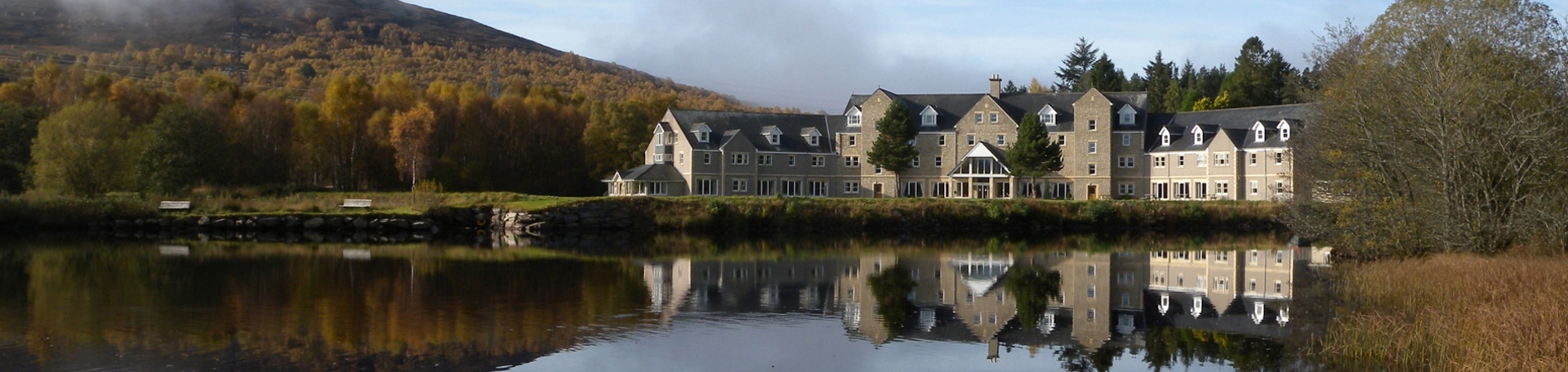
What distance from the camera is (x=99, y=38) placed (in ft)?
420

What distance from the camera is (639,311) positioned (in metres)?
19.8

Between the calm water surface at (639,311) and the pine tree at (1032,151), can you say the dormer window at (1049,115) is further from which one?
the calm water surface at (639,311)

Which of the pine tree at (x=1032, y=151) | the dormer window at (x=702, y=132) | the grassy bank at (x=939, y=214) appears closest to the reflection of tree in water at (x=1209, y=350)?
the grassy bank at (x=939, y=214)

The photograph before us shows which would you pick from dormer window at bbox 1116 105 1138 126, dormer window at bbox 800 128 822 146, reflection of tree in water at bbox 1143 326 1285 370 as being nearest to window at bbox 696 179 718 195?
dormer window at bbox 800 128 822 146

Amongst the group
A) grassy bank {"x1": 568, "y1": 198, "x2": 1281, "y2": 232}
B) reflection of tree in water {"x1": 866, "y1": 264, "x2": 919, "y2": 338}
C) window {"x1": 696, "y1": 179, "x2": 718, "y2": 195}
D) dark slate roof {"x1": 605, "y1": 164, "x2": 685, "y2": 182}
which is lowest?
reflection of tree in water {"x1": 866, "y1": 264, "x2": 919, "y2": 338}

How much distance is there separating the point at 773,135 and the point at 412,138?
1879 cm

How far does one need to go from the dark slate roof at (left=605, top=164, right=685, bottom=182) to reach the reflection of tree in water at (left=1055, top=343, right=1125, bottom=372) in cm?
4857

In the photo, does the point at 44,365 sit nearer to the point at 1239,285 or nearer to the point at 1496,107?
the point at 1239,285

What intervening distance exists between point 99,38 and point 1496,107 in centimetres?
13323

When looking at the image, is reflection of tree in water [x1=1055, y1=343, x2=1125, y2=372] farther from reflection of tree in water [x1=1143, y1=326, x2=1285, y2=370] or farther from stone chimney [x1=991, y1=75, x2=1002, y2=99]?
stone chimney [x1=991, y1=75, x2=1002, y2=99]

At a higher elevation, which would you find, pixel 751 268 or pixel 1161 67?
pixel 1161 67

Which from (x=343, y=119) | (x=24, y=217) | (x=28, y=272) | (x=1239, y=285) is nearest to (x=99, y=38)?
(x=343, y=119)

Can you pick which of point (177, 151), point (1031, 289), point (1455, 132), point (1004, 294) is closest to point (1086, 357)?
point (1004, 294)

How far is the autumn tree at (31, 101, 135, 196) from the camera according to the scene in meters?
49.0
